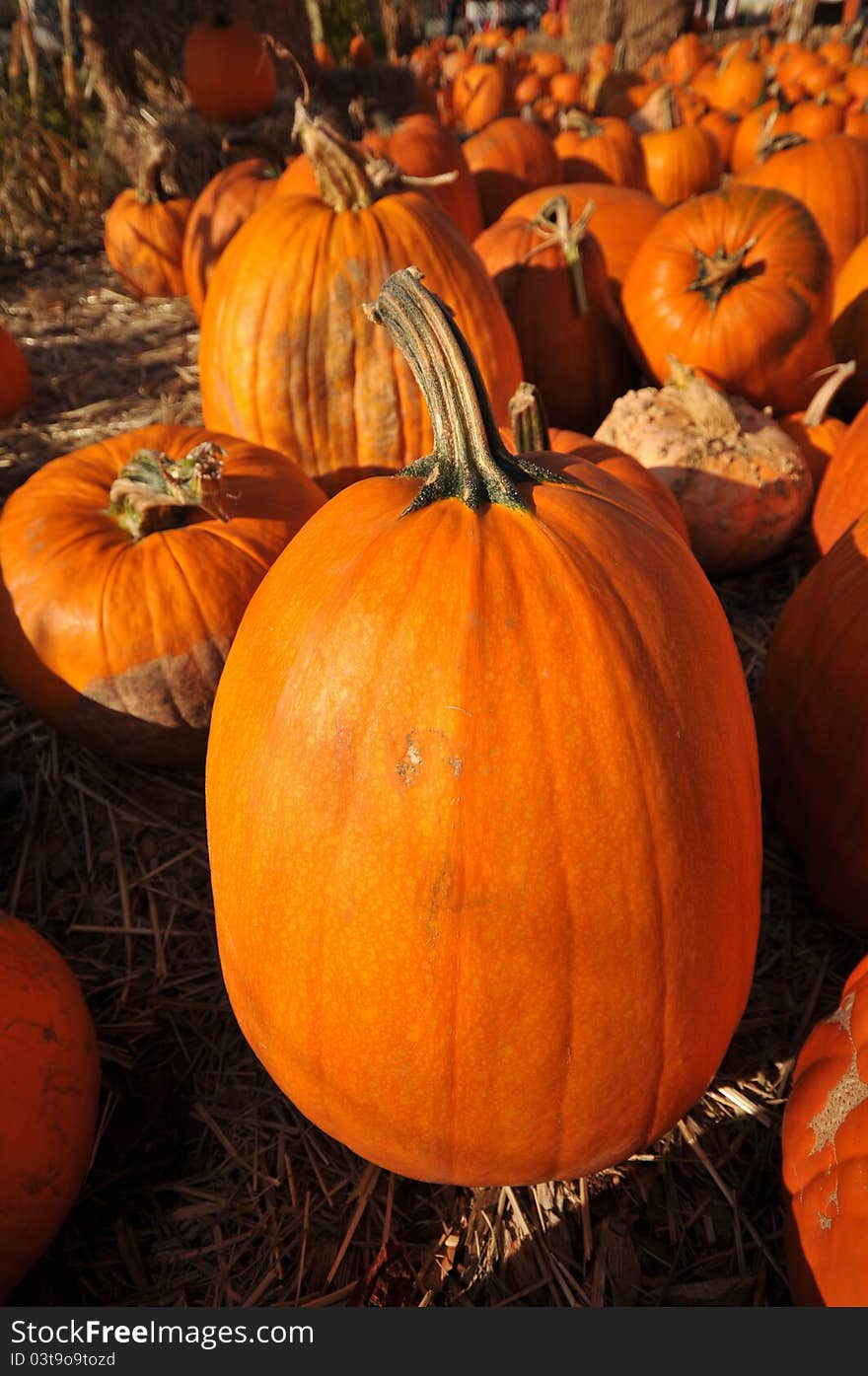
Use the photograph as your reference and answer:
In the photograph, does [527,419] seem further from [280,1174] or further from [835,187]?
[835,187]

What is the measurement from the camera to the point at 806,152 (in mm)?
4590

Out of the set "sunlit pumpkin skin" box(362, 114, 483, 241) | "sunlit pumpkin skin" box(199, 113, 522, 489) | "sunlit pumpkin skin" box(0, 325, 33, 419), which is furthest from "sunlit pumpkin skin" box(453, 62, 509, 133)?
"sunlit pumpkin skin" box(199, 113, 522, 489)

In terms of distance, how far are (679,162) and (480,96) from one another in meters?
5.81

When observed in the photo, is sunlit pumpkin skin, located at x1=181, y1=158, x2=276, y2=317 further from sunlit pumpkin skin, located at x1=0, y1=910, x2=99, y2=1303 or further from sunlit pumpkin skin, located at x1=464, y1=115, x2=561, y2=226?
sunlit pumpkin skin, located at x1=0, y1=910, x2=99, y2=1303

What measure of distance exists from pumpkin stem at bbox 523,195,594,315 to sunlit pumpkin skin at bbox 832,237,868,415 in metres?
Answer: 1.13

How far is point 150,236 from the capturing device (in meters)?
6.07

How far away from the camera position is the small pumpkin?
2.85 meters

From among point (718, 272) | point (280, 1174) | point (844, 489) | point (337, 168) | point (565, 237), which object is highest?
point (337, 168)

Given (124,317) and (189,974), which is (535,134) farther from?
(189,974)

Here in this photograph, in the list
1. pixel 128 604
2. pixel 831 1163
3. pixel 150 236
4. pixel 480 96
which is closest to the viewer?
pixel 831 1163

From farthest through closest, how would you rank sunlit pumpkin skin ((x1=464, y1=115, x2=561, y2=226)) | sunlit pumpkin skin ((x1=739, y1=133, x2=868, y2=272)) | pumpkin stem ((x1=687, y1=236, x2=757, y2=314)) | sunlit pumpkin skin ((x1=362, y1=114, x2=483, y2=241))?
sunlit pumpkin skin ((x1=464, y1=115, x2=561, y2=226)) → sunlit pumpkin skin ((x1=362, y1=114, x2=483, y2=241)) → sunlit pumpkin skin ((x1=739, y1=133, x2=868, y2=272)) → pumpkin stem ((x1=687, y1=236, x2=757, y2=314))

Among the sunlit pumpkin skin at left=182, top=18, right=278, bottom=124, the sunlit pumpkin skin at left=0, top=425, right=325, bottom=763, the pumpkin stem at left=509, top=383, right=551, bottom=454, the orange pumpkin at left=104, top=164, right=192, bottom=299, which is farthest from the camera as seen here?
the sunlit pumpkin skin at left=182, top=18, right=278, bottom=124

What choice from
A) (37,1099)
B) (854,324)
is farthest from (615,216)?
(37,1099)

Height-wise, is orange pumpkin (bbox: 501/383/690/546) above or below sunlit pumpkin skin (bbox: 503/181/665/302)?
below
